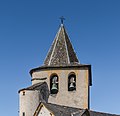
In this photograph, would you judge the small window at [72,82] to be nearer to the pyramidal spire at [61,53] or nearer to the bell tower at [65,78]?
the bell tower at [65,78]

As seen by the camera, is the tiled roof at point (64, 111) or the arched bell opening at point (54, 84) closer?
the tiled roof at point (64, 111)

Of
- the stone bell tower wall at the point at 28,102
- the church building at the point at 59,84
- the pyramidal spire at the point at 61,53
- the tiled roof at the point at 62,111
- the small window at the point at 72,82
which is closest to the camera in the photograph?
the tiled roof at the point at 62,111

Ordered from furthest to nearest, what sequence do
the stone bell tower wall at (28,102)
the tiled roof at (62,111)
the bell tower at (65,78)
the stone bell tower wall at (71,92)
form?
the bell tower at (65,78)
the stone bell tower wall at (71,92)
the stone bell tower wall at (28,102)
the tiled roof at (62,111)

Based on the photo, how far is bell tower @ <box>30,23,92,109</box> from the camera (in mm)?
44562

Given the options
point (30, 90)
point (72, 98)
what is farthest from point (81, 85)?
point (30, 90)

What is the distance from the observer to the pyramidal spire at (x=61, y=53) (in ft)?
151

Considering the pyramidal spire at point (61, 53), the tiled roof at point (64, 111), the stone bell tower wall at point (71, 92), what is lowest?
the tiled roof at point (64, 111)

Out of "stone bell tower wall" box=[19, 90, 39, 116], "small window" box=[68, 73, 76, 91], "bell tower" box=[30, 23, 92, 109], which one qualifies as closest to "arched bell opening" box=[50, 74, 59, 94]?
"bell tower" box=[30, 23, 92, 109]

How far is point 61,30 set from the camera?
48.8 m

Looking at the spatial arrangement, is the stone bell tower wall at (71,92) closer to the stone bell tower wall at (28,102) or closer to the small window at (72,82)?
the small window at (72,82)

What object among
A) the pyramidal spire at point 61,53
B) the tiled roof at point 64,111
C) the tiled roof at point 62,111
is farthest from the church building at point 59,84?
the tiled roof at point 62,111

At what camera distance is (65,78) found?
4516 cm

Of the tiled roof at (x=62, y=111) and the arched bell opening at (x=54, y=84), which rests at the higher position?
the arched bell opening at (x=54, y=84)

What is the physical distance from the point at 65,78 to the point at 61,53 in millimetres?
2773
